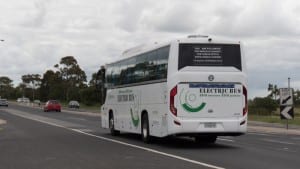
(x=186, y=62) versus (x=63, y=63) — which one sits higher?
(x=63, y=63)

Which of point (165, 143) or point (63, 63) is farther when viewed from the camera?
point (63, 63)

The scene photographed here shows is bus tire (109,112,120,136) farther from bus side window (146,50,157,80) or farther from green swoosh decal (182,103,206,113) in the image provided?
green swoosh decal (182,103,206,113)

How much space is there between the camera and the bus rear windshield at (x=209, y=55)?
19391 millimetres

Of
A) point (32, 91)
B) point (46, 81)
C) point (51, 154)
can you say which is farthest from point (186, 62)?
point (32, 91)

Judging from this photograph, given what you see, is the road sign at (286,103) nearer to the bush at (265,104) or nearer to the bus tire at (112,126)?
the bus tire at (112,126)

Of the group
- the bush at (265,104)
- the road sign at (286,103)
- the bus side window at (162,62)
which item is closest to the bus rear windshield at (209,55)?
the bus side window at (162,62)

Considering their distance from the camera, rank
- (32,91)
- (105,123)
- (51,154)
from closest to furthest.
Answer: (51,154)
(105,123)
(32,91)

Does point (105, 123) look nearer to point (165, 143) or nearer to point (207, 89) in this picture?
point (165, 143)

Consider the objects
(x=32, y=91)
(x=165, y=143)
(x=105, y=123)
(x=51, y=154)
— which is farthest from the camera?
(x=32, y=91)

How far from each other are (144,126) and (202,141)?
2.18 metres

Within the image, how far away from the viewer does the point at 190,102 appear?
63.5 feet

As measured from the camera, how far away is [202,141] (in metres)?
22.3

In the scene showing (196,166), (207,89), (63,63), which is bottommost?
(196,166)

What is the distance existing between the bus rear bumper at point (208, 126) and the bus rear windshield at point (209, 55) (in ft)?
5.64
